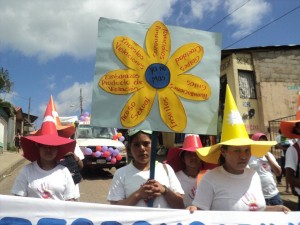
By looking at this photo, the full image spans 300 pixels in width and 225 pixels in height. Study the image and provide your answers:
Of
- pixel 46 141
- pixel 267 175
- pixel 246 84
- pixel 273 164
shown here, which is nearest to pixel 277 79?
pixel 246 84

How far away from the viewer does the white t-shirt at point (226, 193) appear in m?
2.83

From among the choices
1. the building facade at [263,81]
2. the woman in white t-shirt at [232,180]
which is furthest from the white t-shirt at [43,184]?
the building facade at [263,81]

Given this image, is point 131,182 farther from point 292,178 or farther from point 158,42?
point 292,178

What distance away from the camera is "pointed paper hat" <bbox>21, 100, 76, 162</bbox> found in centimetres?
341

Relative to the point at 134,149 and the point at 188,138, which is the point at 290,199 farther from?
the point at 134,149

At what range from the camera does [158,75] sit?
294 cm

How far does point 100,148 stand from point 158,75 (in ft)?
32.7

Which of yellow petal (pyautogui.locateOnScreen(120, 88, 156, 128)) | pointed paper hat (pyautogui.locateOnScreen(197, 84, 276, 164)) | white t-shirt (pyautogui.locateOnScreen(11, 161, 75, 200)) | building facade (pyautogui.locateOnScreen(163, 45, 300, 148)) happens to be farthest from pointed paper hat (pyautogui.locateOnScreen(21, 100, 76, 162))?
building facade (pyautogui.locateOnScreen(163, 45, 300, 148))

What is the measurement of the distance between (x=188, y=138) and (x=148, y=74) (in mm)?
1417

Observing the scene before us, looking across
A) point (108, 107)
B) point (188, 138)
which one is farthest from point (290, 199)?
point (108, 107)

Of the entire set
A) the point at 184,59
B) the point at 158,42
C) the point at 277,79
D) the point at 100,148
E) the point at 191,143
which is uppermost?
the point at 277,79

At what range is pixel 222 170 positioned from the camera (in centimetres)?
293

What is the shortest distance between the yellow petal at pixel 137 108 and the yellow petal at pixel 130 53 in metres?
0.21

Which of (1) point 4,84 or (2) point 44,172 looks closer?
(2) point 44,172
